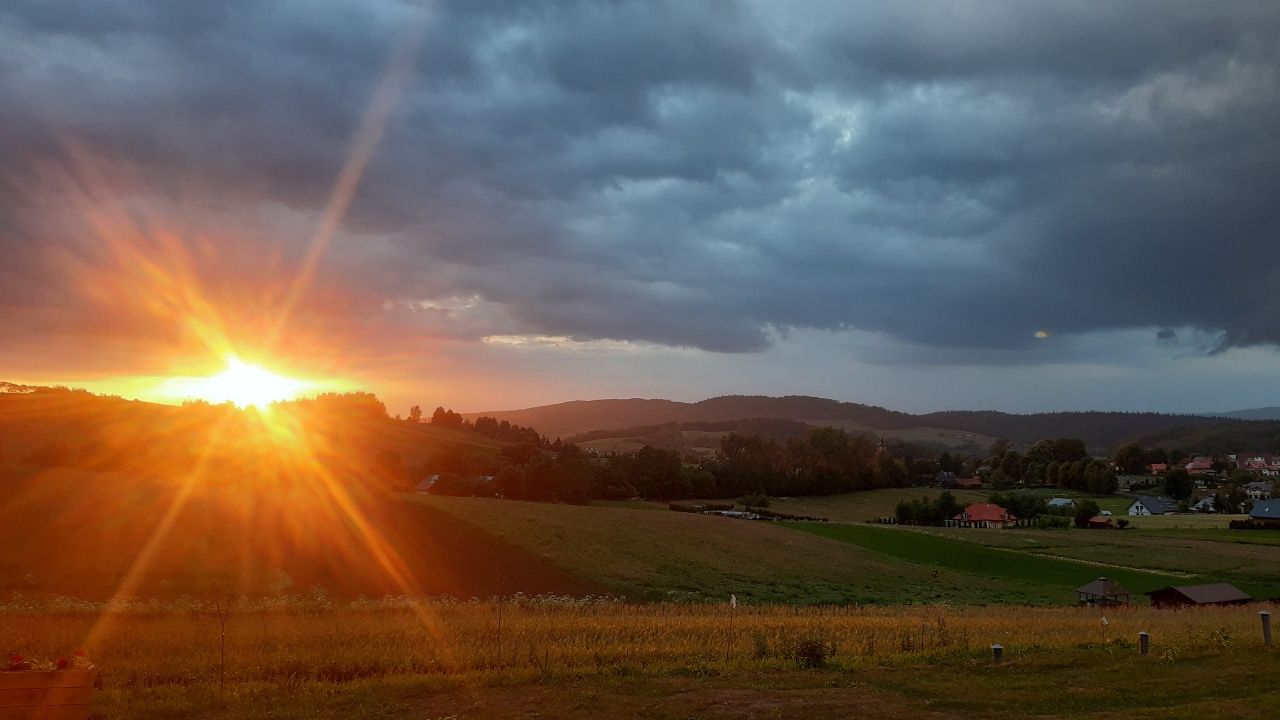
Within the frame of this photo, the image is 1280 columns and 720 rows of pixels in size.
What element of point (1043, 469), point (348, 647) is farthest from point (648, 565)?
point (1043, 469)

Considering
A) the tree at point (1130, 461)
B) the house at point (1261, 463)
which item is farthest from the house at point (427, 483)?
the house at point (1261, 463)

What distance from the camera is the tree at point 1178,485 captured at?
A: 126m

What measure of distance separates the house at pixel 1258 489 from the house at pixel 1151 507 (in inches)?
559

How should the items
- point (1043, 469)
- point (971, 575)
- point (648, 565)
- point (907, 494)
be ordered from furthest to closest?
point (1043, 469), point (907, 494), point (971, 575), point (648, 565)

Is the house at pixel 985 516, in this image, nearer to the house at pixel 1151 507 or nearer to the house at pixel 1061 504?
the house at pixel 1061 504

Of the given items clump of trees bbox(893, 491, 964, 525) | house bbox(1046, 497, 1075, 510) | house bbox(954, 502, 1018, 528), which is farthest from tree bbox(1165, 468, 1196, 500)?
clump of trees bbox(893, 491, 964, 525)

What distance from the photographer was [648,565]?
48312 millimetres

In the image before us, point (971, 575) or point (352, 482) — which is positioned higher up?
point (352, 482)

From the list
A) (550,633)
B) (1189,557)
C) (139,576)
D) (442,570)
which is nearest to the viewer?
(550,633)

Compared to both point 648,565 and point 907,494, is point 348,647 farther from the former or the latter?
point 907,494

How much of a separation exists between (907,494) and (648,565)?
270 ft

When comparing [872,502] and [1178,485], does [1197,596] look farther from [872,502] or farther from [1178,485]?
[1178,485]

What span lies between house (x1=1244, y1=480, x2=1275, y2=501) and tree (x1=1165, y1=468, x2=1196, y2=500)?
24.0 feet

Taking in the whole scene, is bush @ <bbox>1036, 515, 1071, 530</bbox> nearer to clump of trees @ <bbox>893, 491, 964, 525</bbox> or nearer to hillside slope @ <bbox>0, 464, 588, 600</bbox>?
clump of trees @ <bbox>893, 491, 964, 525</bbox>
